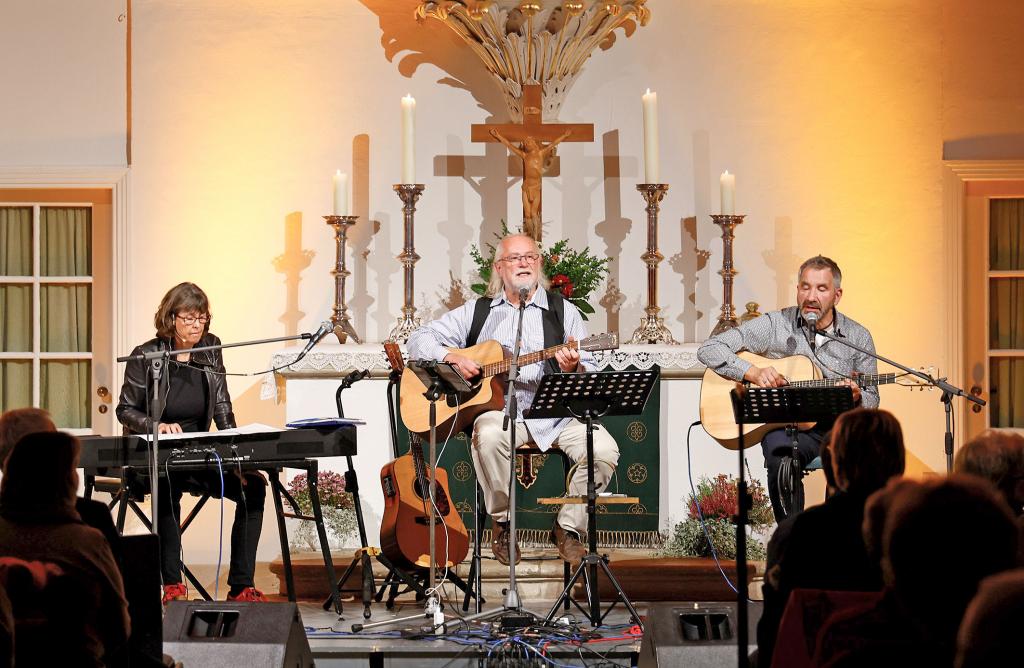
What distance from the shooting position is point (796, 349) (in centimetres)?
592

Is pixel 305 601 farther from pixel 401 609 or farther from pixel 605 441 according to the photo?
pixel 605 441

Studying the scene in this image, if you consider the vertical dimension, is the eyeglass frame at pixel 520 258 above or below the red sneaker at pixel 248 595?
above

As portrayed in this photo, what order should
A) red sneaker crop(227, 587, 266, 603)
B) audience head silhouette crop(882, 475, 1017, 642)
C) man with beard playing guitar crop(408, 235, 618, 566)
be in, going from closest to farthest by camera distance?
1. audience head silhouette crop(882, 475, 1017, 642)
2. red sneaker crop(227, 587, 266, 603)
3. man with beard playing guitar crop(408, 235, 618, 566)

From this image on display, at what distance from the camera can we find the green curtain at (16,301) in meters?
7.45

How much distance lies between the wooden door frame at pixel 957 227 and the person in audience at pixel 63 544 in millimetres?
5524

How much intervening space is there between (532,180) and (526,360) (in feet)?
6.17

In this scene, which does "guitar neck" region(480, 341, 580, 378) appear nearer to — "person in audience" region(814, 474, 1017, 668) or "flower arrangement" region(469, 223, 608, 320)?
"flower arrangement" region(469, 223, 608, 320)

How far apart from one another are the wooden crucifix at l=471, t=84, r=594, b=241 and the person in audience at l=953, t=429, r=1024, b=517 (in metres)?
3.77

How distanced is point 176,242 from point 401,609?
9.79 ft

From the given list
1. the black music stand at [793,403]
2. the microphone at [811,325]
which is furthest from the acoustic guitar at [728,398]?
the black music stand at [793,403]

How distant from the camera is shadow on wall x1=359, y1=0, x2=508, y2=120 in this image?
736 cm

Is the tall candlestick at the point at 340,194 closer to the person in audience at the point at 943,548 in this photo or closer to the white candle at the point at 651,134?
the white candle at the point at 651,134

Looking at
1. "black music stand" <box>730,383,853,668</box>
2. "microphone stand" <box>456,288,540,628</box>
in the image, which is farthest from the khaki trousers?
"black music stand" <box>730,383,853,668</box>

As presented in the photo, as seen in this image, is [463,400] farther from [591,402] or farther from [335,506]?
[335,506]
